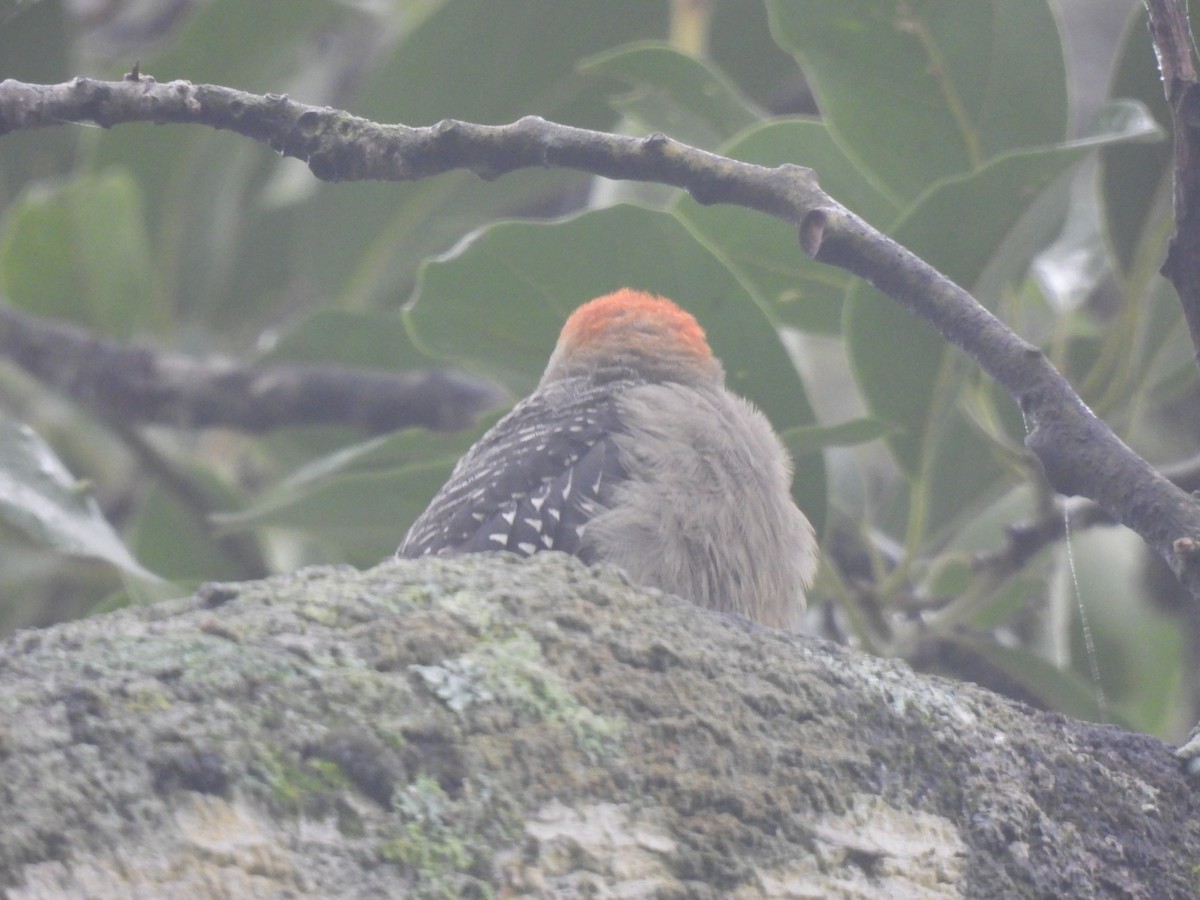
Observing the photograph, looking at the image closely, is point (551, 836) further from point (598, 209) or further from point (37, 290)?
point (37, 290)

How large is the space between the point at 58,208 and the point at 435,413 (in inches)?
54.8

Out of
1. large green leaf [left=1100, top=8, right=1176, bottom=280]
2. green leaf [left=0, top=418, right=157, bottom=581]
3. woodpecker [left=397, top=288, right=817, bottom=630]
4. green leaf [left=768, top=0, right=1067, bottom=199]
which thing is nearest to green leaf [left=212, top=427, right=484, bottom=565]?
woodpecker [left=397, top=288, right=817, bottom=630]

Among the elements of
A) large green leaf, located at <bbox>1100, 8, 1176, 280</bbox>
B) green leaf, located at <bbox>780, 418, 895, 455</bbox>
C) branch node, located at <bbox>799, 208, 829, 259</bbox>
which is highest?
large green leaf, located at <bbox>1100, 8, 1176, 280</bbox>

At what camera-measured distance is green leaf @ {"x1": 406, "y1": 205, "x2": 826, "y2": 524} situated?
11.2 ft

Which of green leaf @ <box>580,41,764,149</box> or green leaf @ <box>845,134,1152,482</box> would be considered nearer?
green leaf @ <box>845,134,1152,482</box>

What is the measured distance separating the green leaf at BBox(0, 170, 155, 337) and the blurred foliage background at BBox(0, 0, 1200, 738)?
1cm

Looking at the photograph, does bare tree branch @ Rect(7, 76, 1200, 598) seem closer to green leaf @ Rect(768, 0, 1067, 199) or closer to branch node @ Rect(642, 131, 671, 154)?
branch node @ Rect(642, 131, 671, 154)

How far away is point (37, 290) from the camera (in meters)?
4.96

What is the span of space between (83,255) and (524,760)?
12.2 feet

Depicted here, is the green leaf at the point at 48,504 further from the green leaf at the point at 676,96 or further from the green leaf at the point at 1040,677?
the green leaf at the point at 1040,677

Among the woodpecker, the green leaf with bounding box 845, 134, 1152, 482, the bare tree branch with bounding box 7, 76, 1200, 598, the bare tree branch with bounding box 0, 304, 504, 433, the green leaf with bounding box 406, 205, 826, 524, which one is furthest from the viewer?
the bare tree branch with bounding box 0, 304, 504, 433

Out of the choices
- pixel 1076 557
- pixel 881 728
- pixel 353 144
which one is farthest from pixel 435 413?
pixel 881 728

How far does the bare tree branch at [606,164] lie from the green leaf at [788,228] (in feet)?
5.20

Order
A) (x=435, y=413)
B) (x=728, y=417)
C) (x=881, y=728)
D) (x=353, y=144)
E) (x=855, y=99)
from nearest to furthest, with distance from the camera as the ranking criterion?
(x=881, y=728) < (x=353, y=144) < (x=728, y=417) < (x=855, y=99) < (x=435, y=413)
